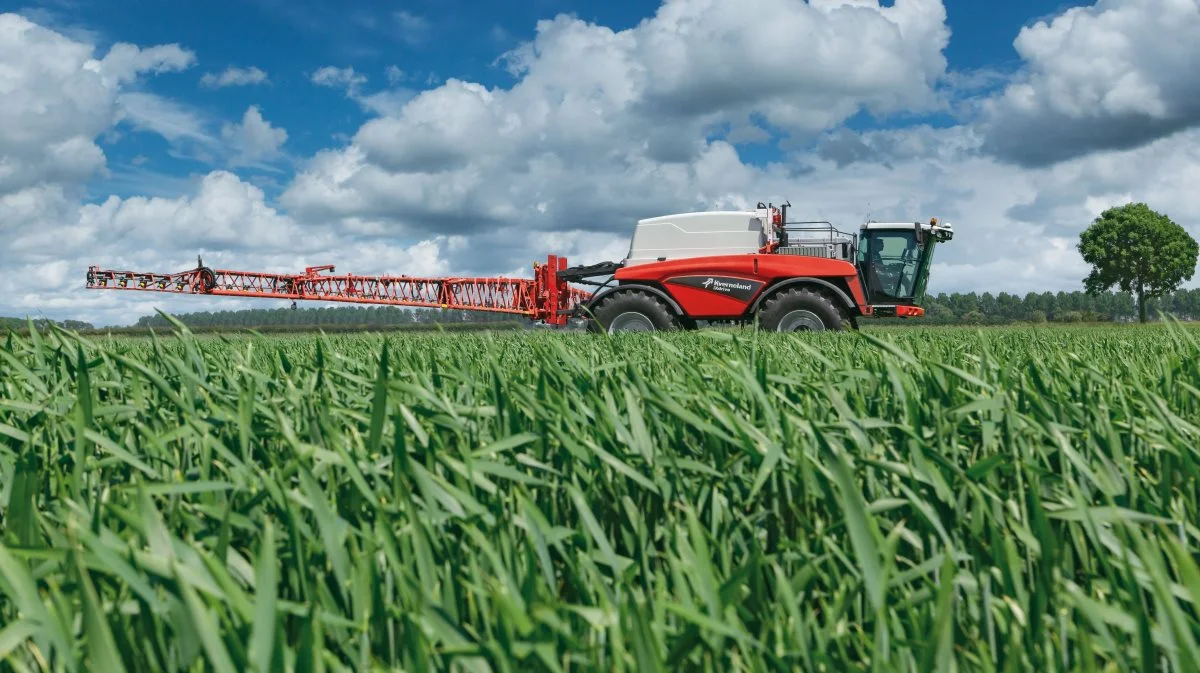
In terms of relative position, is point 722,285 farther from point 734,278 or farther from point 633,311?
point 633,311

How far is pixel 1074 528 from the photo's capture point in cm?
86

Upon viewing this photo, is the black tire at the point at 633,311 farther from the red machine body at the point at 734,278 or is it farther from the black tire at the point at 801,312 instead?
the black tire at the point at 801,312

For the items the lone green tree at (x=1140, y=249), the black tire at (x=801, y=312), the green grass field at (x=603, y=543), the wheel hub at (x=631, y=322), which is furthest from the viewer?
the lone green tree at (x=1140, y=249)

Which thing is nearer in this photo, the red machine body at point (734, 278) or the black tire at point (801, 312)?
the black tire at point (801, 312)

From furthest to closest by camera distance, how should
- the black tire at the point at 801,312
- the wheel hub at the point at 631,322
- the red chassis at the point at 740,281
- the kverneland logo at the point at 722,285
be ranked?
the wheel hub at the point at 631,322 < the kverneland logo at the point at 722,285 < the red chassis at the point at 740,281 < the black tire at the point at 801,312

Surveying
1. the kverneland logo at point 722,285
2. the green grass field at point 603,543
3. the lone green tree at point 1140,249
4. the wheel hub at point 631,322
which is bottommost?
the green grass field at point 603,543

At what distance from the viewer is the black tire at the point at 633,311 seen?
1299 cm

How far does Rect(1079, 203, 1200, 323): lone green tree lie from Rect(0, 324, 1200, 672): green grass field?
64907mm

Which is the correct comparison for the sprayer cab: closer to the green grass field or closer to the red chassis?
the red chassis

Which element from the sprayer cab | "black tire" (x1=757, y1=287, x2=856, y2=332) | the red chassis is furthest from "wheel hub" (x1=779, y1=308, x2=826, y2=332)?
the sprayer cab

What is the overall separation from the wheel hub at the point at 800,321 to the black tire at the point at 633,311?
71.3 inches

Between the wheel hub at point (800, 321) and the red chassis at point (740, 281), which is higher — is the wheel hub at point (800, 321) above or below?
below

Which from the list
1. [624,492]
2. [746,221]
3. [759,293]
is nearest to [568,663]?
[624,492]

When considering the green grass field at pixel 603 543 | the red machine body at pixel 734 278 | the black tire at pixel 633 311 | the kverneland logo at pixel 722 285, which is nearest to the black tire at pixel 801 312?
the red machine body at pixel 734 278
